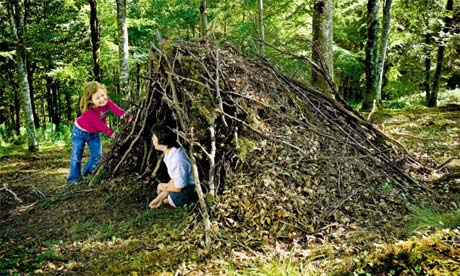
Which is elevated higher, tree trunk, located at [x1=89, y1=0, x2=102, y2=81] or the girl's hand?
tree trunk, located at [x1=89, y1=0, x2=102, y2=81]

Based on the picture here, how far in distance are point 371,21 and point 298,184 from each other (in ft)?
19.2

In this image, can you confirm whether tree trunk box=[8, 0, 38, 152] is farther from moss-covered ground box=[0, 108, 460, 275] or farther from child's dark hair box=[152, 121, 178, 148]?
child's dark hair box=[152, 121, 178, 148]

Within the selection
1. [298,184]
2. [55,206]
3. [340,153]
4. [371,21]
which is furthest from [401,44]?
[55,206]

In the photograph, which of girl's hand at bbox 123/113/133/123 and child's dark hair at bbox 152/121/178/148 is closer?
child's dark hair at bbox 152/121/178/148

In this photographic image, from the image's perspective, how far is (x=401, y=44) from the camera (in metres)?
12.6

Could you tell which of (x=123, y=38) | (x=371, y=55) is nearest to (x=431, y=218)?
(x=371, y=55)

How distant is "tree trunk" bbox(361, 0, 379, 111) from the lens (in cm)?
823

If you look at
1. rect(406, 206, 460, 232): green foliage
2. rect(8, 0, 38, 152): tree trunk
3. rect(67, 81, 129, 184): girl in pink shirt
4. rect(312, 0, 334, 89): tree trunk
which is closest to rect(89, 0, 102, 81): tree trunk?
rect(8, 0, 38, 152): tree trunk

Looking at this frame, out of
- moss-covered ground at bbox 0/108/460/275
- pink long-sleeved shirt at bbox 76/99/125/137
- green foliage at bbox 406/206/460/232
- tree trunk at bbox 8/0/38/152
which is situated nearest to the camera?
moss-covered ground at bbox 0/108/460/275

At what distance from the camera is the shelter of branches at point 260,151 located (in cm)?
341

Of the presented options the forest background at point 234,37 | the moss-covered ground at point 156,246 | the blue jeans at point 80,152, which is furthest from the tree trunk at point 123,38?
the moss-covered ground at point 156,246

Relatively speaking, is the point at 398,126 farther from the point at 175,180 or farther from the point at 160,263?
the point at 160,263

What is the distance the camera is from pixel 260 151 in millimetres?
3889

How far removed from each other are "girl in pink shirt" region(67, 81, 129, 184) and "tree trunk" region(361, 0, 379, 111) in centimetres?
570
